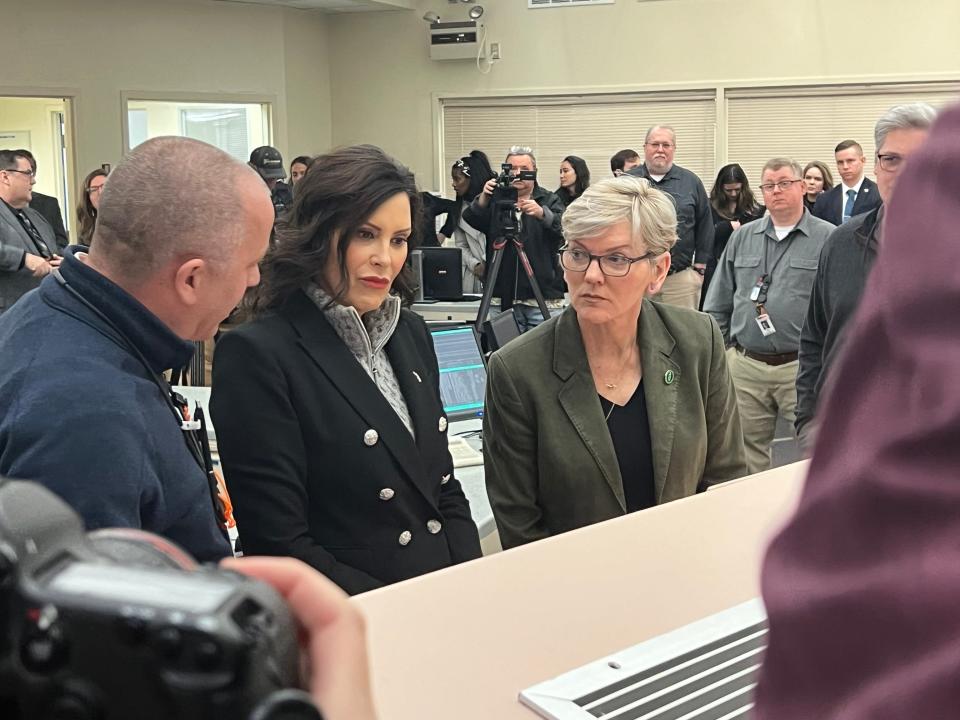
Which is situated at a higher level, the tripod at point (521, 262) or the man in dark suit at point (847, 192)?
the man in dark suit at point (847, 192)

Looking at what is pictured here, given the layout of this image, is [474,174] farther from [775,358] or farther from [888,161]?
[888,161]

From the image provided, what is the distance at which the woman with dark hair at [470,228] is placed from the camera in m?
8.05

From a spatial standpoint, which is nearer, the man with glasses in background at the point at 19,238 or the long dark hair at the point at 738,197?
the man with glasses in background at the point at 19,238

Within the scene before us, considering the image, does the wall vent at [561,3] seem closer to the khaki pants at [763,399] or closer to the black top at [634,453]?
the khaki pants at [763,399]

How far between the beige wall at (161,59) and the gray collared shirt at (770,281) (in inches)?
295

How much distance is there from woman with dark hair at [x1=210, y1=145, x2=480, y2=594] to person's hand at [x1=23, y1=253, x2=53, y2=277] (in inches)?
182

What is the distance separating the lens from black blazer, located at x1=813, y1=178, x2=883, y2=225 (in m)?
7.93

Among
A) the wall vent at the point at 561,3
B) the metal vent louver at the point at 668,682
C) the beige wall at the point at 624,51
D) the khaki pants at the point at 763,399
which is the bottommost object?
the khaki pants at the point at 763,399

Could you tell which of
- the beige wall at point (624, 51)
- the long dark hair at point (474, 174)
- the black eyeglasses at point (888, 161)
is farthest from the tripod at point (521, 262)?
the beige wall at point (624, 51)

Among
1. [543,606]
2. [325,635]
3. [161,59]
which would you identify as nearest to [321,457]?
[543,606]

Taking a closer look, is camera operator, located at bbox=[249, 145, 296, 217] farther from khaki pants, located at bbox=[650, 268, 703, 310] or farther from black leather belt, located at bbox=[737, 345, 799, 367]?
black leather belt, located at bbox=[737, 345, 799, 367]

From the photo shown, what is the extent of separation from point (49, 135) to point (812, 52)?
8.75 metres

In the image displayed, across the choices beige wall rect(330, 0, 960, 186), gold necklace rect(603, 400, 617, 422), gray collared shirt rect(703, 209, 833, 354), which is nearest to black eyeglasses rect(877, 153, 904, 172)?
gray collared shirt rect(703, 209, 833, 354)

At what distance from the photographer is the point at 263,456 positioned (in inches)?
82.2
